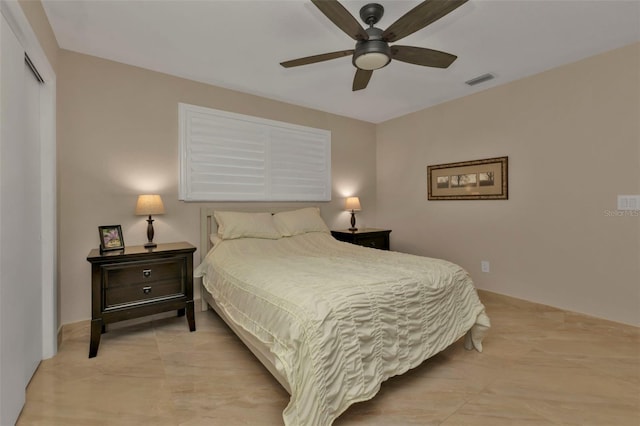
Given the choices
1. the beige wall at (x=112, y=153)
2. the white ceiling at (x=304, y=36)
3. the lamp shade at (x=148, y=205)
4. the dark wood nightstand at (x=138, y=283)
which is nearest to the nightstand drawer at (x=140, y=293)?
the dark wood nightstand at (x=138, y=283)

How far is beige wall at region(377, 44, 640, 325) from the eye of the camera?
2488mm

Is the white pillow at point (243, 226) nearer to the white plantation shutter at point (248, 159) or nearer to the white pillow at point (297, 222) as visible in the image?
the white pillow at point (297, 222)

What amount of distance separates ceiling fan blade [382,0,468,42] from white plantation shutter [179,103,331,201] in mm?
2011

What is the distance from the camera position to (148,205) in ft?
8.50

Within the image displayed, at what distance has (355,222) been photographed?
14.5ft

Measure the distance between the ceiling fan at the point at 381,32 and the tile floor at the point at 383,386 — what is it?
2.10m

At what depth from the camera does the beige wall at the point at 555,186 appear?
249 centimetres

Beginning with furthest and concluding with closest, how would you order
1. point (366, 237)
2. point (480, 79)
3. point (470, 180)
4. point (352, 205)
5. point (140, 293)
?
1. point (352, 205)
2. point (366, 237)
3. point (470, 180)
4. point (480, 79)
5. point (140, 293)

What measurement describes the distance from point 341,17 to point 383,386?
85.8 inches

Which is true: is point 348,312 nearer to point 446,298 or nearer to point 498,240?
point 446,298

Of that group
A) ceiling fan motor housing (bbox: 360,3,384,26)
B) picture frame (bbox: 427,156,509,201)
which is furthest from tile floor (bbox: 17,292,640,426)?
ceiling fan motor housing (bbox: 360,3,384,26)

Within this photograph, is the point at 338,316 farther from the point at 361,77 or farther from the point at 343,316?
the point at 361,77

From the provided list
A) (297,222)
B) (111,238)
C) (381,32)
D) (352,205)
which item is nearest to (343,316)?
(381,32)

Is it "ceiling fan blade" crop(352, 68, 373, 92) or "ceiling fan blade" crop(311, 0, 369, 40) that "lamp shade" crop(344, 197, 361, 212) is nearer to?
"ceiling fan blade" crop(352, 68, 373, 92)
